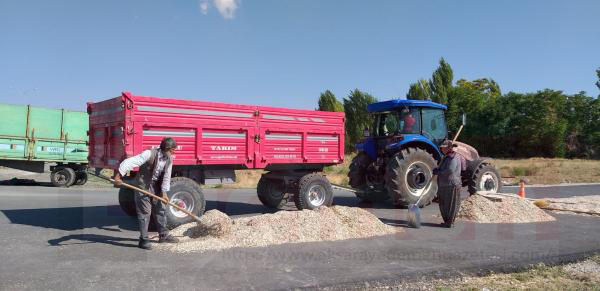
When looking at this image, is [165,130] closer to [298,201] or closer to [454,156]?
[298,201]

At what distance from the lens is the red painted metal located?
284 inches

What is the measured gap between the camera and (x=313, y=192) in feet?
30.1

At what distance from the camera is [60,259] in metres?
5.39

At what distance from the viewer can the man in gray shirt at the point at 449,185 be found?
7934 mm

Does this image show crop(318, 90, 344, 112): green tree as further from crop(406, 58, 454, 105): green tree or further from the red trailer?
the red trailer

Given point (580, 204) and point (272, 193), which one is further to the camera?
point (580, 204)

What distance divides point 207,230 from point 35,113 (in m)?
11.9

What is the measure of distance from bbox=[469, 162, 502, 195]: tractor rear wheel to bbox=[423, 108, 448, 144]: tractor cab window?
1.21m

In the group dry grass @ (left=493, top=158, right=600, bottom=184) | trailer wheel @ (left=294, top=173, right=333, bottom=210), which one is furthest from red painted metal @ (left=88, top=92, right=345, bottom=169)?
dry grass @ (left=493, top=158, right=600, bottom=184)

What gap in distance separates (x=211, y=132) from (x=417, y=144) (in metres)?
5.04

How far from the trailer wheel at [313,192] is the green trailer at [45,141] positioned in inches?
418

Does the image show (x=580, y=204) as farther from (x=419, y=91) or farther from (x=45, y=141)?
(x=419, y=91)

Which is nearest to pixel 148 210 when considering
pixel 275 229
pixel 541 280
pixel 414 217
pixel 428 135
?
pixel 275 229

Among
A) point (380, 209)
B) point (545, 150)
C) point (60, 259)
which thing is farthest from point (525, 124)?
point (60, 259)
